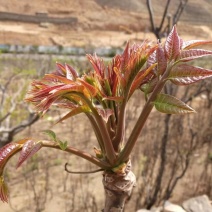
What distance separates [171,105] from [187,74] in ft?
0.17

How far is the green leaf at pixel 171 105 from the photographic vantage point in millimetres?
493

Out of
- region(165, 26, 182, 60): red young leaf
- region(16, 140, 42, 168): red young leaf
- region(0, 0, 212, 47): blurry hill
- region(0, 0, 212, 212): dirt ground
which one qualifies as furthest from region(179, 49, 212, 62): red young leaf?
region(0, 0, 212, 47): blurry hill

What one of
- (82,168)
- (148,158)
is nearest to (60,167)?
(82,168)

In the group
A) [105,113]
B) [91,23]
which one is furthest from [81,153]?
[91,23]

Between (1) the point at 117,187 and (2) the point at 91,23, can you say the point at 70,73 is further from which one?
(2) the point at 91,23

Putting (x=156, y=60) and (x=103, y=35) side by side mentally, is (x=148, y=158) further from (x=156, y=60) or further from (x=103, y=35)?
(x=103, y=35)

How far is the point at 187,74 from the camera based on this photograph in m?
0.51

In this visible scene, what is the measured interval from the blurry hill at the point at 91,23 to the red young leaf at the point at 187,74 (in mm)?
16403

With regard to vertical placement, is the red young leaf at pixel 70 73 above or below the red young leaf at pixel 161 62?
below

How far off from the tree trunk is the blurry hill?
1637 centimetres

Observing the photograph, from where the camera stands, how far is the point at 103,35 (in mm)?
19422

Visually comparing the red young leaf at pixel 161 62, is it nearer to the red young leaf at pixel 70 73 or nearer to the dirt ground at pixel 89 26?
the red young leaf at pixel 70 73

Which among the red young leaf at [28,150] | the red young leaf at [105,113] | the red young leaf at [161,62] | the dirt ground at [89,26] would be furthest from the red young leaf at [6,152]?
the dirt ground at [89,26]

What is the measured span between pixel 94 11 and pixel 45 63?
16.7 m
